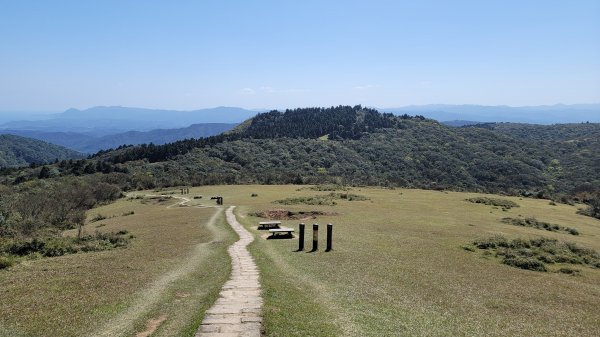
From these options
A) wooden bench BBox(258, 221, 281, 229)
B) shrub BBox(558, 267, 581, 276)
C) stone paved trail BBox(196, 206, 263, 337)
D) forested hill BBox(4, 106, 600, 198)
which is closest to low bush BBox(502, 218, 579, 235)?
shrub BBox(558, 267, 581, 276)

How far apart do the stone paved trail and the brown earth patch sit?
21.9 meters

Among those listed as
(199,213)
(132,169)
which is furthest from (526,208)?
(132,169)

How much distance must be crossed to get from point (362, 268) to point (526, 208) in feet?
151

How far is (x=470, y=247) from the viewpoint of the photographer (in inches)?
1099

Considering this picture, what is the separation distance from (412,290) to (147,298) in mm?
10096

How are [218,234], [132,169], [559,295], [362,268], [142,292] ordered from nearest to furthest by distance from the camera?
[142,292] < [559,295] < [362,268] < [218,234] < [132,169]

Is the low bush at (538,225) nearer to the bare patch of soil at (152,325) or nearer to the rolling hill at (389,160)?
the bare patch of soil at (152,325)

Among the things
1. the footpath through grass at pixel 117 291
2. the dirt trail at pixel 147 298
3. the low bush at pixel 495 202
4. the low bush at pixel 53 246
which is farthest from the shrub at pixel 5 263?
the low bush at pixel 495 202

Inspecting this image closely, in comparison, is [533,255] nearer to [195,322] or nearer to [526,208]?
[195,322]

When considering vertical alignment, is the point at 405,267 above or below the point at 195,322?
below

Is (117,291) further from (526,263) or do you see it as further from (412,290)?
(526,263)

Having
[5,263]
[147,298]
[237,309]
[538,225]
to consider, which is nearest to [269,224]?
[5,263]

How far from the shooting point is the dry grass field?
12.1 metres

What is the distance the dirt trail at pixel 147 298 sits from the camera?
11219 millimetres
